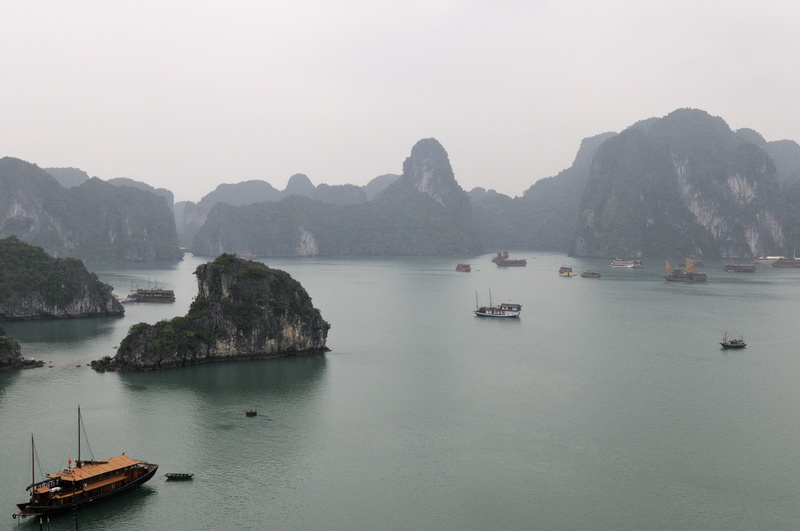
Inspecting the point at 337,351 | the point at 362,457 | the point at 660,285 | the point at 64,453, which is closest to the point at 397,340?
the point at 337,351

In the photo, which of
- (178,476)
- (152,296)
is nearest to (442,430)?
(178,476)

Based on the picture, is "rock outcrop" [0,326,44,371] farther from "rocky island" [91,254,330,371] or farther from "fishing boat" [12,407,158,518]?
"fishing boat" [12,407,158,518]

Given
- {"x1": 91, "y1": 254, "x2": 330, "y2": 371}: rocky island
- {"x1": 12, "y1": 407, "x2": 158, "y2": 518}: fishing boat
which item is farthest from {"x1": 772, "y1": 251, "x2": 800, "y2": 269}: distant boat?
{"x1": 12, "y1": 407, "x2": 158, "y2": 518}: fishing boat

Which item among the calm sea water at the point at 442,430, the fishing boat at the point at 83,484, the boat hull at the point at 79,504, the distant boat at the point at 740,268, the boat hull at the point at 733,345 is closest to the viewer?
the boat hull at the point at 79,504

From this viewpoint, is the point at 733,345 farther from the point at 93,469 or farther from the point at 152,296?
the point at 152,296

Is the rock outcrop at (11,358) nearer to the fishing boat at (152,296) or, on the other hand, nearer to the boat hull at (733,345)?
the fishing boat at (152,296)

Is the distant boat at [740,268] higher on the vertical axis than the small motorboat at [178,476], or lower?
higher

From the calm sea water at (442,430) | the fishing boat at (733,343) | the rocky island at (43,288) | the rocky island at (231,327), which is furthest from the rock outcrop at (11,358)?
the fishing boat at (733,343)
